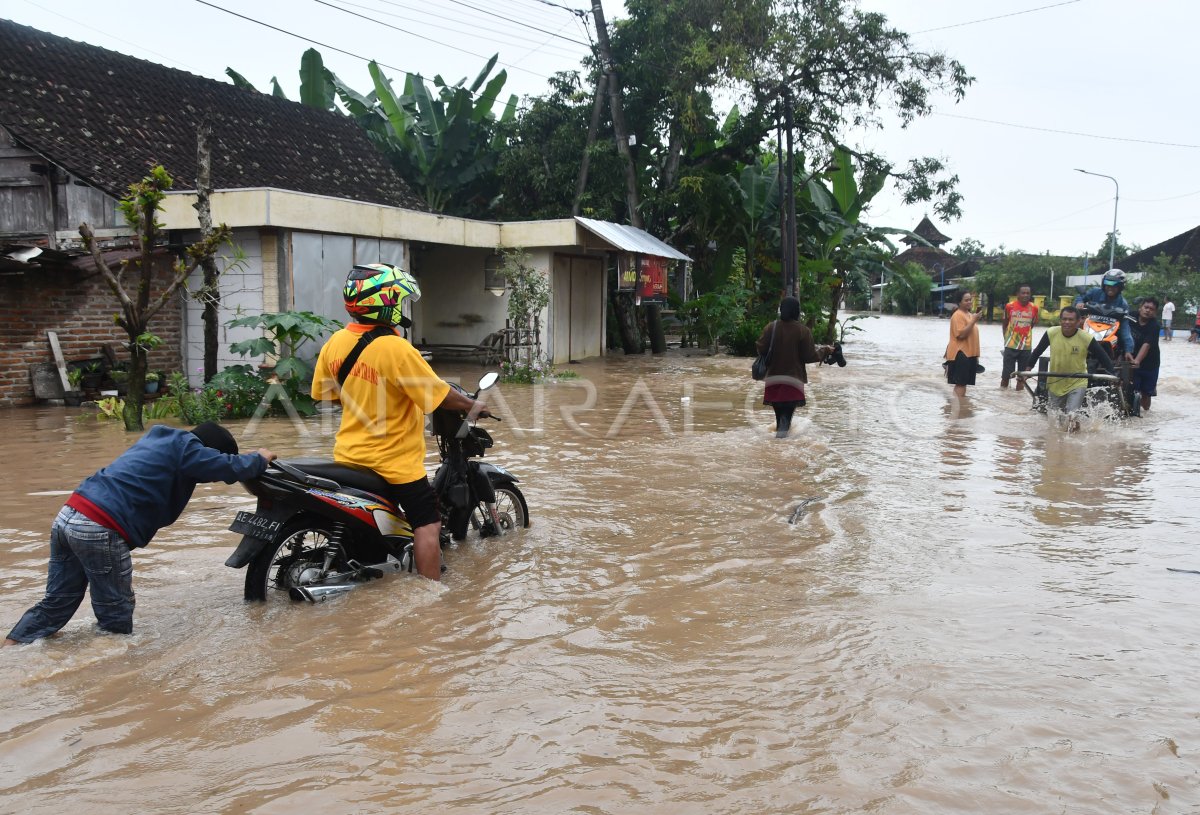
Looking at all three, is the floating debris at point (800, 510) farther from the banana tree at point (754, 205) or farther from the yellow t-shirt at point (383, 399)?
the banana tree at point (754, 205)

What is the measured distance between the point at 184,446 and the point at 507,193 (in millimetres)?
21924

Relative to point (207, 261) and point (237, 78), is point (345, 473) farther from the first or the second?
point (237, 78)

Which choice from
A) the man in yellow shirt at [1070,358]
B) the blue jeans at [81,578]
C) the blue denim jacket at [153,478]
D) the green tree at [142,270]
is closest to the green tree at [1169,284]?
the man in yellow shirt at [1070,358]

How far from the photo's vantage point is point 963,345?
1319 centimetres

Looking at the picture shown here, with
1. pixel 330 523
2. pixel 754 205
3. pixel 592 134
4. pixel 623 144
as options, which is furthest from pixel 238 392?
pixel 754 205

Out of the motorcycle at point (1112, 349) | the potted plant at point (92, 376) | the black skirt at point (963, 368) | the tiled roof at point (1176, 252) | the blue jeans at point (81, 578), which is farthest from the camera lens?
the tiled roof at point (1176, 252)

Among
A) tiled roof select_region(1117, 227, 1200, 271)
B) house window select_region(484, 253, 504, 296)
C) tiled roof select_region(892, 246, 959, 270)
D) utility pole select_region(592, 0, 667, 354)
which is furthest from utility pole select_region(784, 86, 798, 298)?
tiled roof select_region(892, 246, 959, 270)

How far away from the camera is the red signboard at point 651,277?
20.9m

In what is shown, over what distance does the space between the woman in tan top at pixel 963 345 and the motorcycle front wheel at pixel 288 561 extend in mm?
10088

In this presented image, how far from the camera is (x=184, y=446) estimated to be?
4230 mm

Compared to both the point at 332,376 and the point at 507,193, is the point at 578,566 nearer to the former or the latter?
the point at 332,376

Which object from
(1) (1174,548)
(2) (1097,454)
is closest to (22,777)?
(1) (1174,548)

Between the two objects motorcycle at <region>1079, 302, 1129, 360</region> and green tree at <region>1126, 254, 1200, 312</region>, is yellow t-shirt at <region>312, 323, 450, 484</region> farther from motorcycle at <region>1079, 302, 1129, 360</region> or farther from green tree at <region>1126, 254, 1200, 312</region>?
green tree at <region>1126, 254, 1200, 312</region>

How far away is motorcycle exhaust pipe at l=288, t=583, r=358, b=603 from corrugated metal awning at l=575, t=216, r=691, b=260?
1391 centimetres
